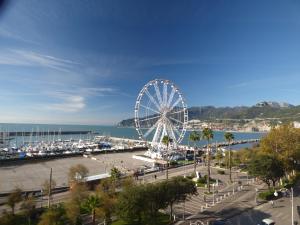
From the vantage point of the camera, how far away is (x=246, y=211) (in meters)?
29.7

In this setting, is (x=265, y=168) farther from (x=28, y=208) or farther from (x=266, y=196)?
(x=28, y=208)

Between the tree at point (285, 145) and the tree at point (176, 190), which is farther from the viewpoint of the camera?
the tree at point (285, 145)

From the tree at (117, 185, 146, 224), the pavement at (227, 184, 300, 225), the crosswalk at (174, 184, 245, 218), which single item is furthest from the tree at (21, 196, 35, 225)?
the pavement at (227, 184, 300, 225)

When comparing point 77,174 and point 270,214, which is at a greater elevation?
point 77,174

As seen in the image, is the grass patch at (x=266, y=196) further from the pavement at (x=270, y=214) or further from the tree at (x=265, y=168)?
the tree at (x=265, y=168)

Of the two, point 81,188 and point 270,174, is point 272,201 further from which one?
point 81,188

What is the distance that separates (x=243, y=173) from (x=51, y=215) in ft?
130

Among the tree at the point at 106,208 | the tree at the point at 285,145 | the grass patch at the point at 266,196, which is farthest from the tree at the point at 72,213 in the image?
the tree at the point at 285,145

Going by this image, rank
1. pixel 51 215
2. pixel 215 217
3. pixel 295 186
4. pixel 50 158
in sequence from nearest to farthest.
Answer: pixel 51 215 → pixel 215 217 → pixel 295 186 → pixel 50 158

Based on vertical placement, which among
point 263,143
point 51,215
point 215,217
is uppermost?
point 263,143

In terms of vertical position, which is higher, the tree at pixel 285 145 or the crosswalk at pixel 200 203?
the tree at pixel 285 145

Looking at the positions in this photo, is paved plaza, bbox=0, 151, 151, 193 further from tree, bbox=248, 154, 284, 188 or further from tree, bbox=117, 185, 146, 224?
tree, bbox=248, 154, 284, 188

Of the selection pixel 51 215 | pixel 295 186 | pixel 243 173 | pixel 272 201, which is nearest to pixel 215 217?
pixel 272 201

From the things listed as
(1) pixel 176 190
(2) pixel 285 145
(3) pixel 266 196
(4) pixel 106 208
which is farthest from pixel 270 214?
(2) pixel 285 145
